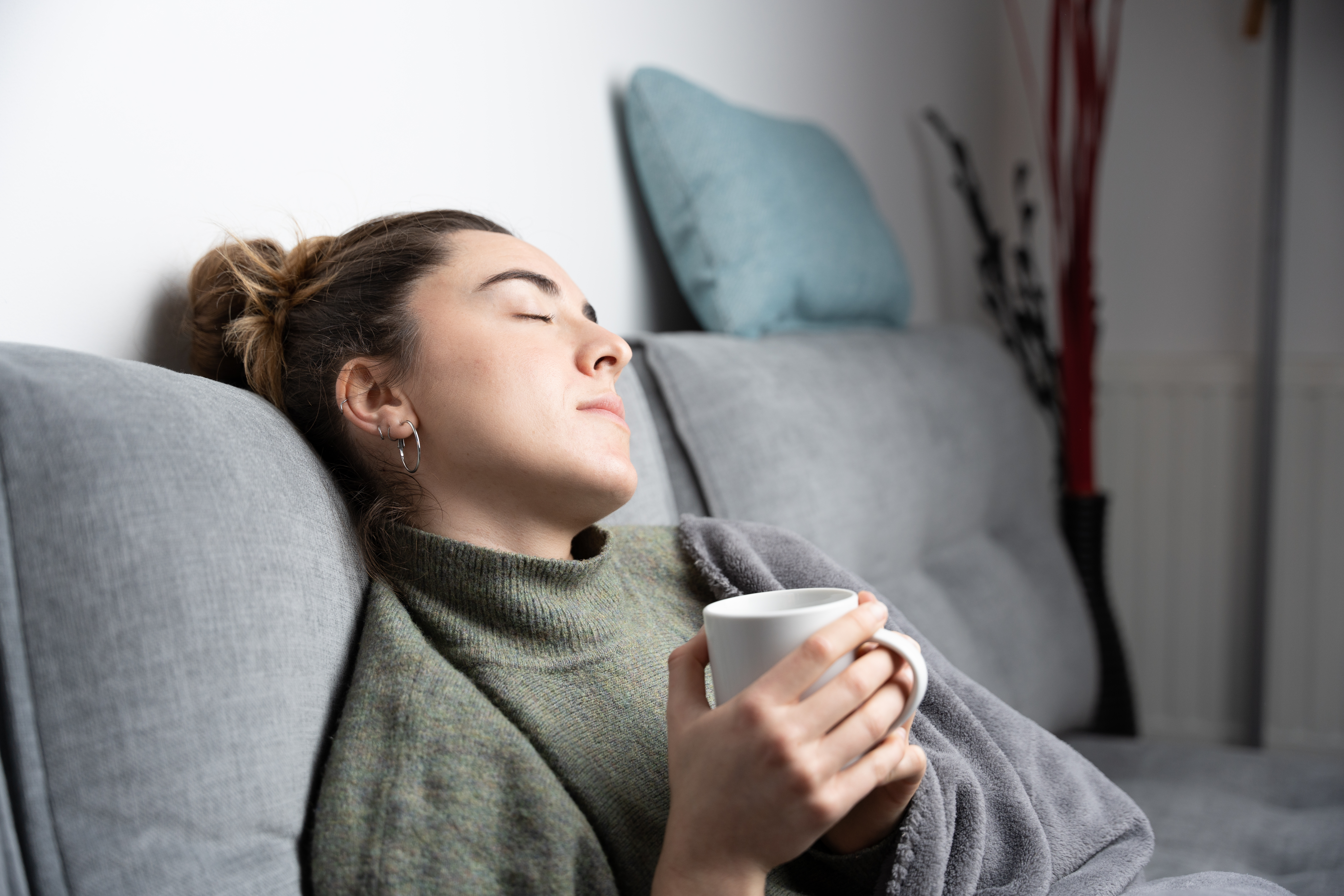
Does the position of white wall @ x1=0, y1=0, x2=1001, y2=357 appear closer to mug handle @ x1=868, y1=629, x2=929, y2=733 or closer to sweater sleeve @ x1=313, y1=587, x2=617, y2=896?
sweater sleeve @ x1=313, y1=587, x2=617, y2=896

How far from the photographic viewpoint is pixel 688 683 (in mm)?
621

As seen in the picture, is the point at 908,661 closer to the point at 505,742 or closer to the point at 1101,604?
the point at 505,742

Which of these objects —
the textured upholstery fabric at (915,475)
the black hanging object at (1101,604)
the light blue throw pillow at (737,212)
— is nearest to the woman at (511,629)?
the textured upholstery fabric at (915,475)

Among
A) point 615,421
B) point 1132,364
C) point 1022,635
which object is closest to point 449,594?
point 615,421

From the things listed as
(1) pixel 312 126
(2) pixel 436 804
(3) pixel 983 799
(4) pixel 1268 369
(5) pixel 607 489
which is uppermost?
(1) pixel 312 126

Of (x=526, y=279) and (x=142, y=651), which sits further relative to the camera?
(x=526, y=279)

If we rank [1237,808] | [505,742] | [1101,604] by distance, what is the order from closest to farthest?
[505,742] → [1237,808] → [1101,604]

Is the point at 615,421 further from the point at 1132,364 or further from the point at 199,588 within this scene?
the point at 1132,364

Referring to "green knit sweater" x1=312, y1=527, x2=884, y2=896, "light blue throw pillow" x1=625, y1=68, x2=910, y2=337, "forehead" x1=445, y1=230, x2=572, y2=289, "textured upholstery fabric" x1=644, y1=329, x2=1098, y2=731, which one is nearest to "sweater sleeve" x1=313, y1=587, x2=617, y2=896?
"green knit sweater" x1=312, y1=527, x2=884, y2=896

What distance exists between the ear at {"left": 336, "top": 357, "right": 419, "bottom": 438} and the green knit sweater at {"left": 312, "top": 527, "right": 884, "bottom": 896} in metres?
0.10

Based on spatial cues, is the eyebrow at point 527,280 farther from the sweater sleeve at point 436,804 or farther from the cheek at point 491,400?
the sweater sleeve at point 436,804

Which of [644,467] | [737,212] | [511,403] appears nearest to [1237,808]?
[644,467]

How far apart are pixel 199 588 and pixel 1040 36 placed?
100 inches

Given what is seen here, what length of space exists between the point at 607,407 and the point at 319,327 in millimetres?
251
